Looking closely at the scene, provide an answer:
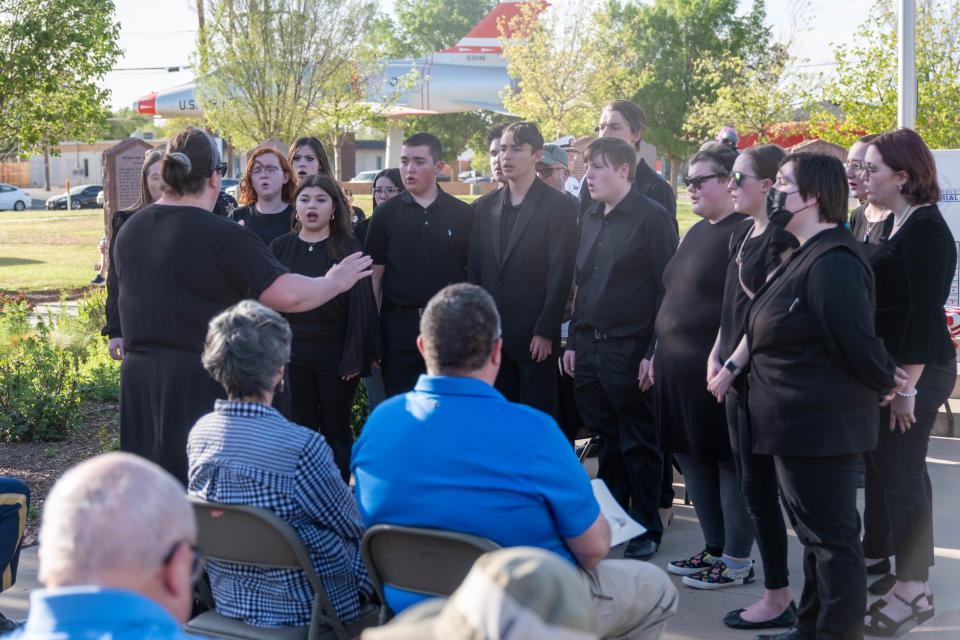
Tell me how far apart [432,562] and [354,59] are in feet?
69.9

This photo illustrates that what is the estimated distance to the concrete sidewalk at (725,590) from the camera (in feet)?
13.6

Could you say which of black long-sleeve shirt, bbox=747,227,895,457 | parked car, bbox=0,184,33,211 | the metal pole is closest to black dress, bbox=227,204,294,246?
black long-sleeve shirt, bbox=747,227,895,457

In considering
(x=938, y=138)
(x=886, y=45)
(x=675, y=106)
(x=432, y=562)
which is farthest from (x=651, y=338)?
(x=675, y=106)

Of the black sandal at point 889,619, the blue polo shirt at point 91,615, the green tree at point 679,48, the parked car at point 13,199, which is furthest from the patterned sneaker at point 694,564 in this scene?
the green tree at point 679,48

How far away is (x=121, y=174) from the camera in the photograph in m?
12.5

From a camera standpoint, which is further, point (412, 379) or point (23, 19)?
point (23, 19)

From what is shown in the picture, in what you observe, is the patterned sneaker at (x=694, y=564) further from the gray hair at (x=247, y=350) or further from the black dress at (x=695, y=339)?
the gray hair at (x=247, y=350)

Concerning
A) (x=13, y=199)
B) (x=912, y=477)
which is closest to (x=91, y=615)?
(x=912, y=477)

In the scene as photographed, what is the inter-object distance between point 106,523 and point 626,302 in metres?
3.76

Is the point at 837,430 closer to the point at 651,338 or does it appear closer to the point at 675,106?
the point at 651,338

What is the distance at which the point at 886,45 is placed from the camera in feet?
51.9

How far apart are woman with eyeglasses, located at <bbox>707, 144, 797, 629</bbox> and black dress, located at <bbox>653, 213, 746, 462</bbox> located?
0.73ft

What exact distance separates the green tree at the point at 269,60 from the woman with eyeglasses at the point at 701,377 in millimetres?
15226

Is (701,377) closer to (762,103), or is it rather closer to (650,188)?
(650,188)
